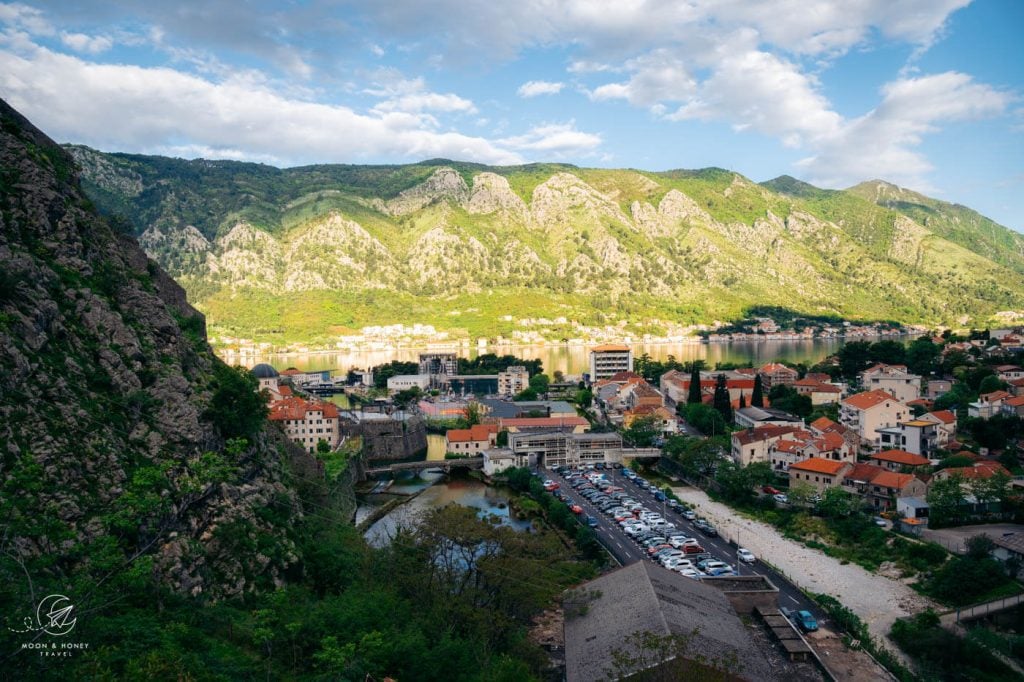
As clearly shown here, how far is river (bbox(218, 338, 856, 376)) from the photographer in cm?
8814

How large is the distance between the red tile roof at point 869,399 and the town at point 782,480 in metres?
0.15

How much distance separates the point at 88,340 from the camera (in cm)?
1558

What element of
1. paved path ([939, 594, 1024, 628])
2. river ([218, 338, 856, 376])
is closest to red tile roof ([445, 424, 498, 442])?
paved path ([939, 594, 1024, 628])

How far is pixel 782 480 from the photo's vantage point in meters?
32.6

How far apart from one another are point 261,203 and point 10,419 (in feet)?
506

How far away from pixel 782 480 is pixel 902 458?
198 inches

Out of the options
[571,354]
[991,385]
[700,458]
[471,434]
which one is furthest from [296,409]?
[571,354]

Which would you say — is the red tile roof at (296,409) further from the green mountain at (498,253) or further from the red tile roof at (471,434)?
the green mountain at (498,253)

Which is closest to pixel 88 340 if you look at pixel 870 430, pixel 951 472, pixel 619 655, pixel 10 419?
pixel 10 419

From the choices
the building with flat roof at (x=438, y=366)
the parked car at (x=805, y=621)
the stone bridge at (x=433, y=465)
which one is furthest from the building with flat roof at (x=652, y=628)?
the building with flat roof at (x=438, y=366)

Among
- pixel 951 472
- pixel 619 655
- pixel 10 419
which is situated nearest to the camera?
pixel 10 419

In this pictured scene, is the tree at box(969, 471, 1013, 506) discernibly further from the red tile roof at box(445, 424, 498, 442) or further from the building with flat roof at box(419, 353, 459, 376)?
the building with flat roof at box(419, 353, 459, 376)

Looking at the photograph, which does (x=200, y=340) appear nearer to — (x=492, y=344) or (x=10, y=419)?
(x=10, y=419)

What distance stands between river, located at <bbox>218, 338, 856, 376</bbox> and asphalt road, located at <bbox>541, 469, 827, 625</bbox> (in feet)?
155
